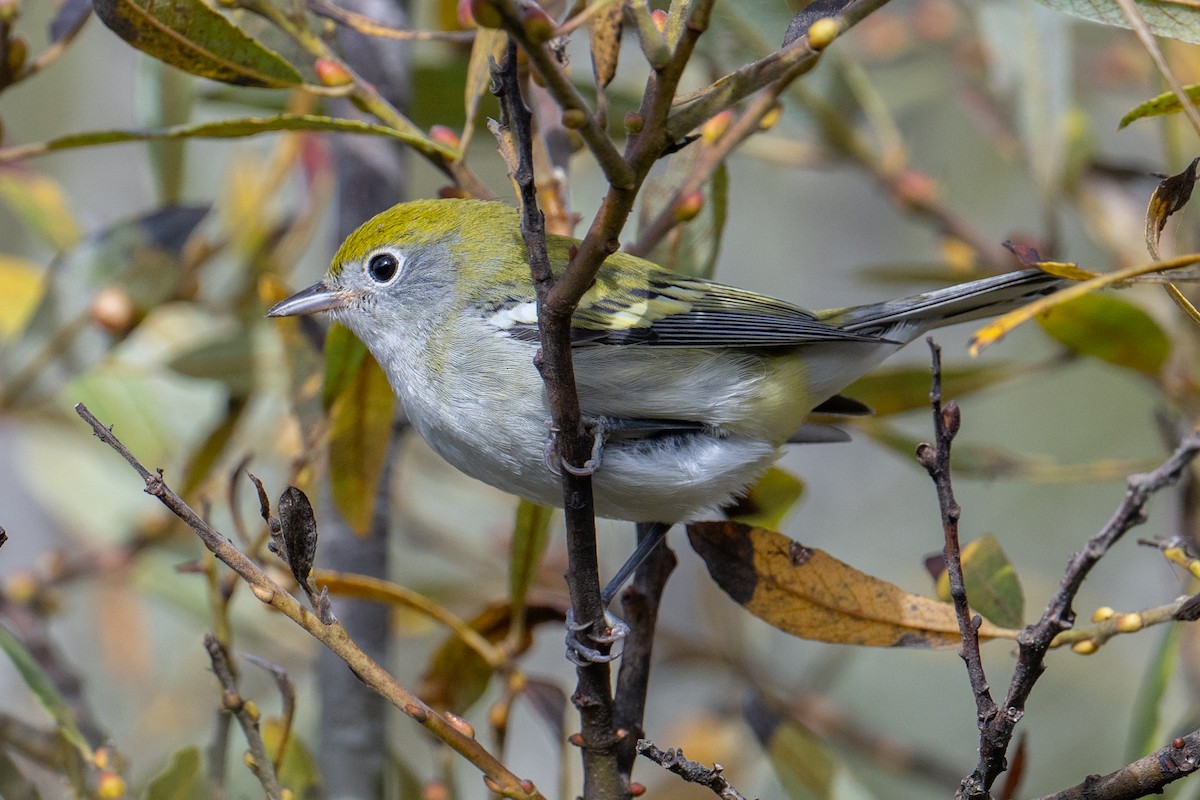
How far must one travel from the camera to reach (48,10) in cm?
574

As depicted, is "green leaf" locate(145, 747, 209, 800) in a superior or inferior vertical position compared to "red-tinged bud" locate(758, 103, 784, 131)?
inferior

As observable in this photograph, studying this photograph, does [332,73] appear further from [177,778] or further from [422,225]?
[177,778]

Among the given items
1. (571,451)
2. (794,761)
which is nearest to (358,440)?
(571,451)

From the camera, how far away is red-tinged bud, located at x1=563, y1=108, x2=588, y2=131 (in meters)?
1.17

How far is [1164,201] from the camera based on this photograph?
145 centimetres

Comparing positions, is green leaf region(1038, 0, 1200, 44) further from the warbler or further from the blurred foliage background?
the warbler

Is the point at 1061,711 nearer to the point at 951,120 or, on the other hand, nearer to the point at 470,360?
the point at 951,120

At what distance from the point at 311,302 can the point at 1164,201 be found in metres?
1.63

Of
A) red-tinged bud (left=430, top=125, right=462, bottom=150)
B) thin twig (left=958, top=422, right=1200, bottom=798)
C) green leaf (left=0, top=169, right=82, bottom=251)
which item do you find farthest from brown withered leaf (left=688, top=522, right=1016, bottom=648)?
green leaf (left=0, top=169, right=82, bottom=251)

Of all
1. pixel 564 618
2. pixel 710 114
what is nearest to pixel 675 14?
pixel 710 114

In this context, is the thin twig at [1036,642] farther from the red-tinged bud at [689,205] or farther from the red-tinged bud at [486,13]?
the red-tinged bud at [689,205]

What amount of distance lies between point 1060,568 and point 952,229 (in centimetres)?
287

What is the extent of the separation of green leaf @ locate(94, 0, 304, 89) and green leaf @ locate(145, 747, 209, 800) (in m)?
1.14

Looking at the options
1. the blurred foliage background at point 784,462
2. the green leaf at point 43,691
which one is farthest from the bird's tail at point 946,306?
the green leaf at point 43,691
